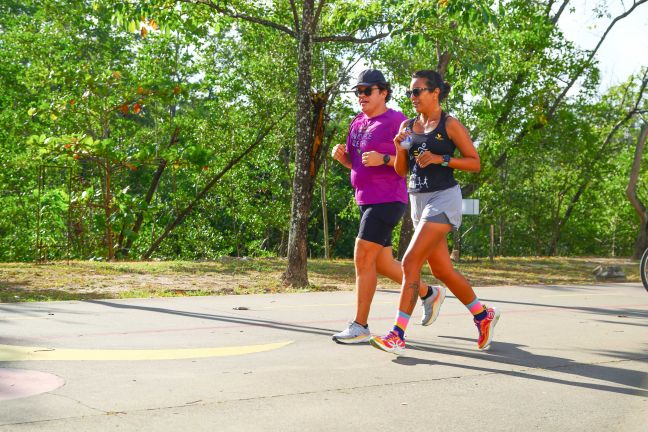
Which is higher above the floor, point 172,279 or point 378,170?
point 378,170

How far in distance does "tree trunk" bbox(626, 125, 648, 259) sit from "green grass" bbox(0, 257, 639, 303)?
7.13 m

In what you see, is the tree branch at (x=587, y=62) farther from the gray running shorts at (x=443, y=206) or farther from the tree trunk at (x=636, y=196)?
the gray running shorts at (x=443, y=206)

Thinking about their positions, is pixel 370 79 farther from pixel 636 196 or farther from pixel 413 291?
pixel 636 196

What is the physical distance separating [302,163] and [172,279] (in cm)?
244

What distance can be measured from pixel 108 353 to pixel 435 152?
2685mm

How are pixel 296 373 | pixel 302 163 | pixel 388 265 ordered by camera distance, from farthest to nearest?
pixel 302 163 → pixel 388 265 → pixel 296 373

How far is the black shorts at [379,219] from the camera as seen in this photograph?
678 centimetres

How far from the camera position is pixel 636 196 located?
2708cm

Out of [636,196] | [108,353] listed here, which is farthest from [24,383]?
[636,196]

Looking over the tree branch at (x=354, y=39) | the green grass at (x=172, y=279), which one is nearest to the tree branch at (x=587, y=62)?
the green grass at (x=172, y=279)

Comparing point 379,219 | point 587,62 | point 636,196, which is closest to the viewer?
point 379,219

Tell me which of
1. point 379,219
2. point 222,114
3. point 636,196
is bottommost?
point 379,219

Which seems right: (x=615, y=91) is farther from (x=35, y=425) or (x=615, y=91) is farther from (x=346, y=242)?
(x=35, y=425)

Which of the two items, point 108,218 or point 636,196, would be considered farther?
point 636,196
